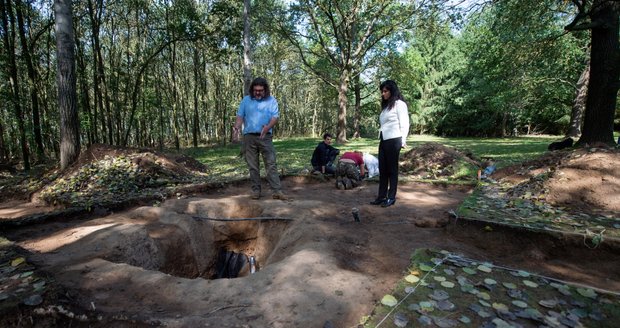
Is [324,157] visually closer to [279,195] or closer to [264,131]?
[279,195]

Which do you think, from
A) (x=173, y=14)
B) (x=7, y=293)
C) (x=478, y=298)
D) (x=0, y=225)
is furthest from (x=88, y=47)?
(x=478, y=298)

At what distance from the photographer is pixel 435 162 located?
8.59 meters

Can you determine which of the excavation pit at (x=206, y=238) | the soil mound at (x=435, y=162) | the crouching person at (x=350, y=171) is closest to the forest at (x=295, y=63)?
the soil mound at (x=435, y=162)

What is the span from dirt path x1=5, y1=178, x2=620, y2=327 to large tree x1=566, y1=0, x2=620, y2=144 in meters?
6.39

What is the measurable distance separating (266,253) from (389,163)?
7.49 ft

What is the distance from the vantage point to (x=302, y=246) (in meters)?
3.42

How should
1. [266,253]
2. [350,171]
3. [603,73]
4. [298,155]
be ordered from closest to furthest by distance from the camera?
[266,253] → [350,171] → [603,73] → [298,155]

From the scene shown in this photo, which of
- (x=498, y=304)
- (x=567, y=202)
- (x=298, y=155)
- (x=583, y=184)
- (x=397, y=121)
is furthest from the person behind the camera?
(x=298, y=155)

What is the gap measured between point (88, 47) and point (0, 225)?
1863 cm

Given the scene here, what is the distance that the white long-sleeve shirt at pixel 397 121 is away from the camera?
14.9 feet

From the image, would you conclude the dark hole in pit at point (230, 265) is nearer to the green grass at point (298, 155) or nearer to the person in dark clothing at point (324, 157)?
the green grass at point (298, 155)

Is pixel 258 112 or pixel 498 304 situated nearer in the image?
pixel 498 304

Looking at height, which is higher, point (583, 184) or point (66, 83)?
point (66, 83)

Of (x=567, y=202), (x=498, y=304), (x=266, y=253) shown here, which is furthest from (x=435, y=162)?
(x=498, y=304)
